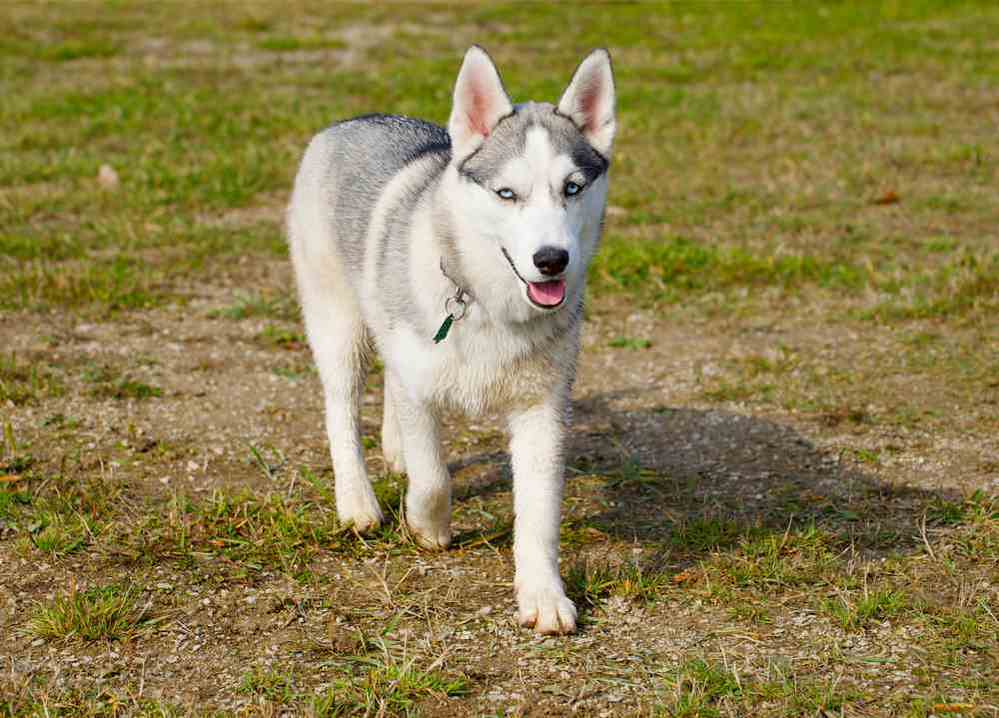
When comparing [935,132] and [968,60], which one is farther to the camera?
[968,60]

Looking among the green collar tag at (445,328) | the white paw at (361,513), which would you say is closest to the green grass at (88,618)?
the white paw at (361,513)

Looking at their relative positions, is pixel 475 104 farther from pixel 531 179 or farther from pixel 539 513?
pixel 539 513

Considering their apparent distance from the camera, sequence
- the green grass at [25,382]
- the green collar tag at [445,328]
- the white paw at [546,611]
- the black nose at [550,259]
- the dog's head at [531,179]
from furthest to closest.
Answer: the green grass at [25,382] → the green collar tag at [445,328] → the white paw at [546,611] → the dog's head at [531,179] → the black nose at [550,259]

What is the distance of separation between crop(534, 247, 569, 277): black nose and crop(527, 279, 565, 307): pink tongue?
12 cm

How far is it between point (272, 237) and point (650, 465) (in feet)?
13.0

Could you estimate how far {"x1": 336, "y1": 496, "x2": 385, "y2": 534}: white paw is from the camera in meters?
4.54

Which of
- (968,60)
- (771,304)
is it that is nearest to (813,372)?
(771,304)

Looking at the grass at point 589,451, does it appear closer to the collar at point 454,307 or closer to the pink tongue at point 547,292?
the collar at point 454,307

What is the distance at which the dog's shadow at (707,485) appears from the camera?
4539mm

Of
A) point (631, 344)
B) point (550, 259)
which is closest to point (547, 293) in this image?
point (550, 259)

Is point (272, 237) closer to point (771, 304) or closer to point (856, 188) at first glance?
point (771, 304)

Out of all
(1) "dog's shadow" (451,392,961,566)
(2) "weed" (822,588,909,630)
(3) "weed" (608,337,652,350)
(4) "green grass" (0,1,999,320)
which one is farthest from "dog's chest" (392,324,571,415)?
(4) "green grass" (0,1,999,320)

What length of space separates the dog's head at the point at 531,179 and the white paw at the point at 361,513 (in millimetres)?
1100

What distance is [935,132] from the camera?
11.1 meters
